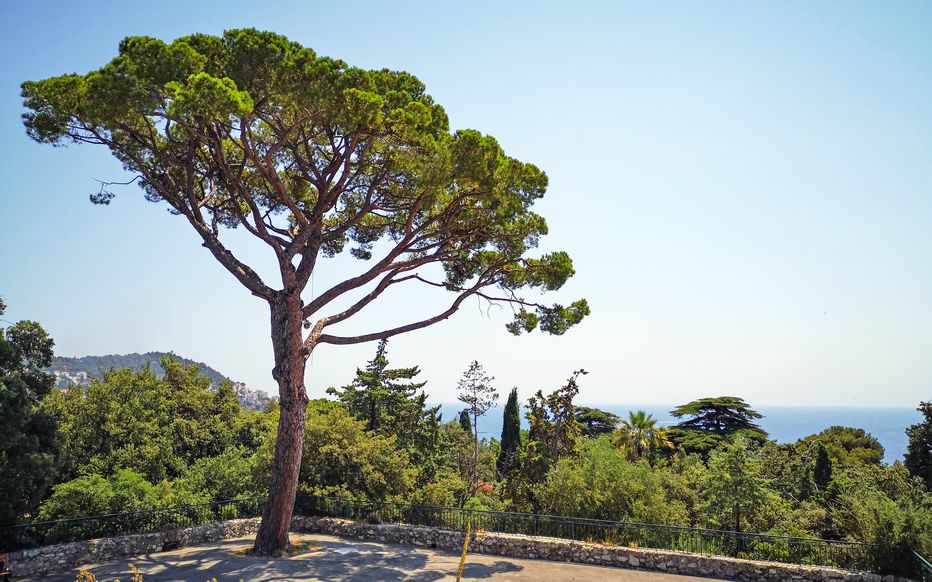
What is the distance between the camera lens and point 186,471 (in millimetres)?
18766

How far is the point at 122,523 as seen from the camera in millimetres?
13508

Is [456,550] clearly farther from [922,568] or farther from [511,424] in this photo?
[511,424]

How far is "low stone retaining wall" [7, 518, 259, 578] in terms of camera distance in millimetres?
11555

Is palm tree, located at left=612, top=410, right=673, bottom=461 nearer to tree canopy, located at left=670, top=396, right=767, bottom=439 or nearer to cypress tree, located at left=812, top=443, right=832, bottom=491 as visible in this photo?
cypress tree, located at left=812, top=443, right=832, bottom=491

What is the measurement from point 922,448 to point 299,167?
2147cm

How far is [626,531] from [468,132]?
32.9 ft

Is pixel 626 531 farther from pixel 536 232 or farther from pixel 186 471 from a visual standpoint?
pixel 186 471

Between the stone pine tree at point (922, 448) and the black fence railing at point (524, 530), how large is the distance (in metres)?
9.64

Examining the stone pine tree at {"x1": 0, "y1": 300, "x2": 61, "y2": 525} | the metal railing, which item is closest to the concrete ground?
the stone pine tree at {"x1": 0, "y1": 300, "x2": 61, "y2": 525}

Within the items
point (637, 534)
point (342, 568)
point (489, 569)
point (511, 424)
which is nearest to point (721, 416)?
point (511, 424)

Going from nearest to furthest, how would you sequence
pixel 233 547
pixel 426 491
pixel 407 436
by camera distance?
pixel 233 547
pixel 426 491
pixel 407 436

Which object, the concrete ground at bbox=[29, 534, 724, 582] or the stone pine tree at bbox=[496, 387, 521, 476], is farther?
the stone pine tree at bbox=[496, 387, 521, 476]

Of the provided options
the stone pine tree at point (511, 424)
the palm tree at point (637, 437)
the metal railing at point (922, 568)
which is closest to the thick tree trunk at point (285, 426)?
the metal railing at point (922, 568)

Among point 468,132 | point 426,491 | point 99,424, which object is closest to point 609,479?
point 426,491
